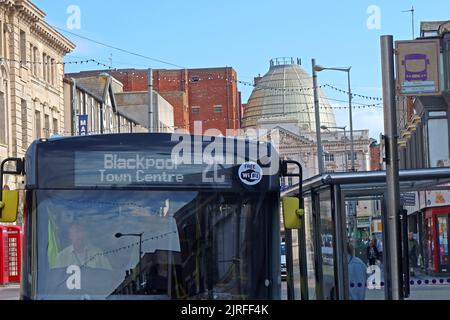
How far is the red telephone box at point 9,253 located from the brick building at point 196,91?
58.8 m

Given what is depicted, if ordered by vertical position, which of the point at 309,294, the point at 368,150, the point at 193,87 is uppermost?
the point at 193,87

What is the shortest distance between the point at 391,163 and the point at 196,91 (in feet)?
318

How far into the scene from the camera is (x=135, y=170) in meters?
9.91

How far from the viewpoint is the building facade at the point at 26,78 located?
48.2 m

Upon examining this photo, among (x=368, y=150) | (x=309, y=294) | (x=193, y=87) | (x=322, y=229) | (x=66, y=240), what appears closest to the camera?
(x=66, y=240)

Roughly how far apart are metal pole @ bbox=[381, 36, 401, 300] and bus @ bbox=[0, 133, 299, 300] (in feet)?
9.76

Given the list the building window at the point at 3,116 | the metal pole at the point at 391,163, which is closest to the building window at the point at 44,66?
the building window at the point at 3,116

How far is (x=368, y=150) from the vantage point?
95688 millimetres

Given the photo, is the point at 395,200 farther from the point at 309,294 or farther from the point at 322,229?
the point at 309,294

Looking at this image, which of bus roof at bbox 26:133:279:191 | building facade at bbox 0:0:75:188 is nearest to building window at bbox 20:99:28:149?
building facade at bbox 0:0:75:188

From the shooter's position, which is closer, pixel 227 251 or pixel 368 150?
pixel 227 251

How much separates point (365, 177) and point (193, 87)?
300ft

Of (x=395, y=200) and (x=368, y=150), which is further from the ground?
(x=368, y=150)
